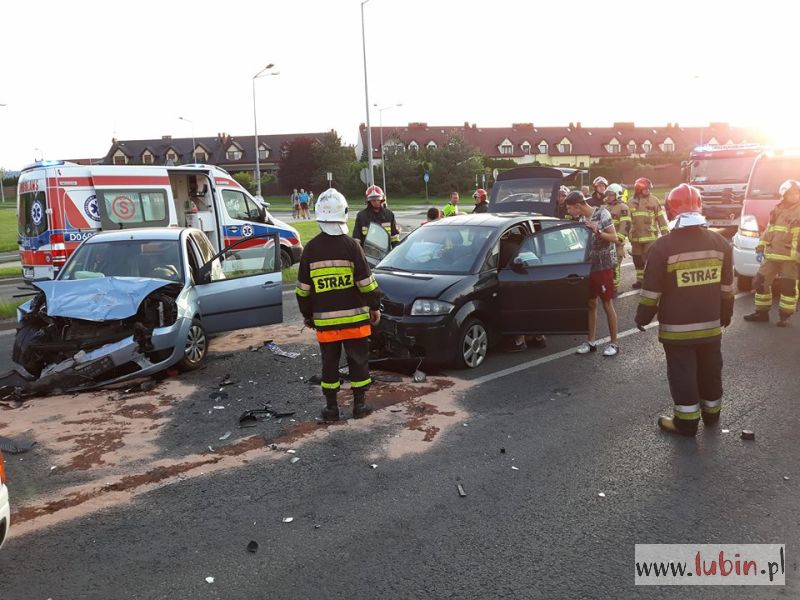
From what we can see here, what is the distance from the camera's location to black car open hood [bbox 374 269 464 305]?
706cm

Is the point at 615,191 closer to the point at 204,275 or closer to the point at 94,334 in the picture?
the point at 204,275

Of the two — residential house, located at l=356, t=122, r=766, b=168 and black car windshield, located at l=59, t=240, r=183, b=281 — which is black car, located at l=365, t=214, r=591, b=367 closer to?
black car windshield, located at l=59, t=240, r=183, b=281

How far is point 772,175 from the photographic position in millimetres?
11586

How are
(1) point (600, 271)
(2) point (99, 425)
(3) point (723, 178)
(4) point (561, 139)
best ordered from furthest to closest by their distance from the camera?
(4) point (561, 139) → (3) point (723, 178) → (1) point (600, 271) → (2) point (99, 425)

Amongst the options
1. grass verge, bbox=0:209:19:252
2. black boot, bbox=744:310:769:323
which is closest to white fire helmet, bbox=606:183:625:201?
black boot, bbox=744:310:769:323

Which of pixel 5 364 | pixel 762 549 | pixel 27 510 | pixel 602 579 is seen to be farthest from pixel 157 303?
pixel 762 549

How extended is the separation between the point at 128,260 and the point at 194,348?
4.69 ft

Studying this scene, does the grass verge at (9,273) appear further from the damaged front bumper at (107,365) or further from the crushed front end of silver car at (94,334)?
the damaged front bumper at (107,365)

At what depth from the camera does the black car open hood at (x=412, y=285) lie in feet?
23.2

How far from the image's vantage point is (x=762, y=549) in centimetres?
369

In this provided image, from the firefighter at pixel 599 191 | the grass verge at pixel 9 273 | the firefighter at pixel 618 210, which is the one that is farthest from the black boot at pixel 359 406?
the grass verge at pixel 9 273

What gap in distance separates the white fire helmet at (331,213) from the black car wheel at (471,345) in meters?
2.02

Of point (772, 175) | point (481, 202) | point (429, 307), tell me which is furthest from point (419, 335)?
point (772, 175)

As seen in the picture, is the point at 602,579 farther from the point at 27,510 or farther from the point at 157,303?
the point at 157,303
